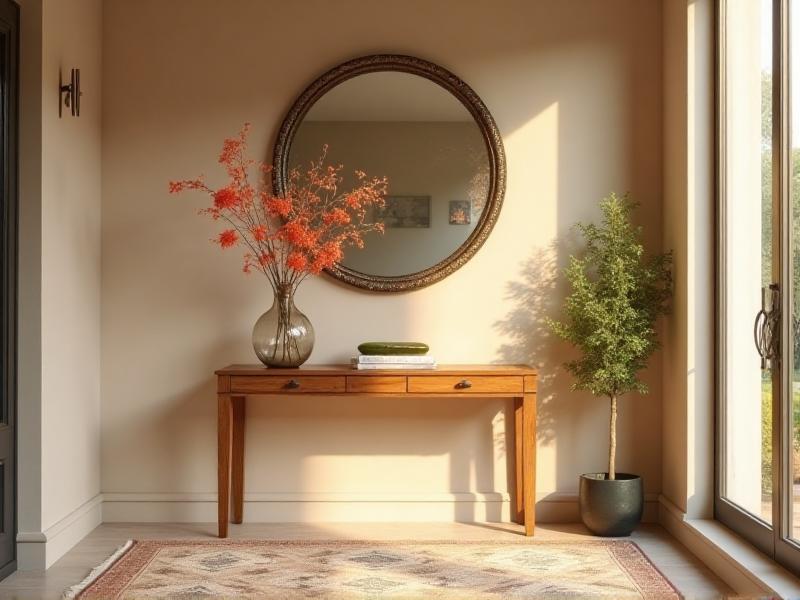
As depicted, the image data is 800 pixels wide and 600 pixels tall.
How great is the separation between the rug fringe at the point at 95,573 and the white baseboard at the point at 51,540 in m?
0.22

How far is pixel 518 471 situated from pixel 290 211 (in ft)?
5.37

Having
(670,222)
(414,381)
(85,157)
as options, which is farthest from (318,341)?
(670,222)

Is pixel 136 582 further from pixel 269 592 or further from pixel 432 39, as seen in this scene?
pixel 432 39

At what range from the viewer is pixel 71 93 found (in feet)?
14.0

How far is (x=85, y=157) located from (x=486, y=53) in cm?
198

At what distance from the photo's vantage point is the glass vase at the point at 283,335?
14.4 ft

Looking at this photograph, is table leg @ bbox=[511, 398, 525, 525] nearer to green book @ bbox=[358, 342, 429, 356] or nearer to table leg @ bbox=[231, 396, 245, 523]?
green book @ bbox=[358, 342, 429, 356]

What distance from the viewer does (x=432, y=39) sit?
15.9 ft

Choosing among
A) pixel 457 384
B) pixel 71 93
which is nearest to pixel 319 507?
pixel 457 384

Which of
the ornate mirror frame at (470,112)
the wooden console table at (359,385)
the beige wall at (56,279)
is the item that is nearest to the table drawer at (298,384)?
the wooden console table at (359,385)

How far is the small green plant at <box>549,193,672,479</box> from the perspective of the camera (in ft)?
14.5

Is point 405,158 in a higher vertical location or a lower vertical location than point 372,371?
higher

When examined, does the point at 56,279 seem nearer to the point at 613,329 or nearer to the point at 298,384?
the point at 298,384

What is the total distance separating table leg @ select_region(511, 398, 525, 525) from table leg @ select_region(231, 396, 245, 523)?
4.30ft
